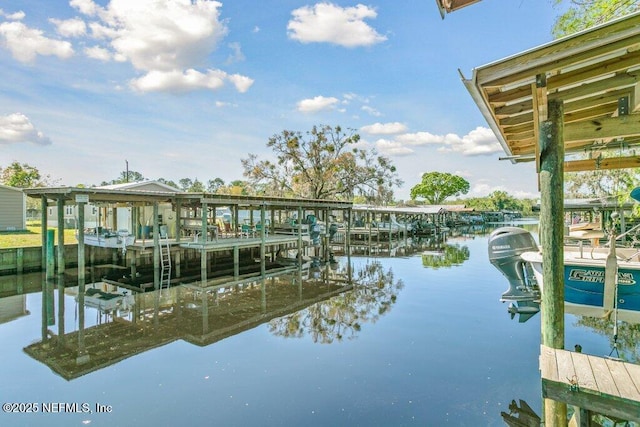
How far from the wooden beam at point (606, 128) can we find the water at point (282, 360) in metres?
3.38

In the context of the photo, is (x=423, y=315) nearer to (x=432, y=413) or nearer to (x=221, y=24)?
(x=432, y=413)

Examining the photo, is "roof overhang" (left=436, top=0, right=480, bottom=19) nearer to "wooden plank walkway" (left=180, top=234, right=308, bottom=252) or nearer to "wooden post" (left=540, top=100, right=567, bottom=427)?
"wooden post" (left=540, top=100, right=567, bottom=427)

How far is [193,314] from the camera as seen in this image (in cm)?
872

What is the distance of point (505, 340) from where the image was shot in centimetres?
696

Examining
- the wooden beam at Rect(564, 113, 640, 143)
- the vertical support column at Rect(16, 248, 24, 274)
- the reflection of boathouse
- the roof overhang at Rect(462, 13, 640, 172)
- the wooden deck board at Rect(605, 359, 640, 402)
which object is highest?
the roof overhang at Rect(462, 13, 640, 172)

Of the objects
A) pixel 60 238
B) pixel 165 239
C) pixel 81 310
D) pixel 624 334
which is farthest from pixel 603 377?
pixel 165 239

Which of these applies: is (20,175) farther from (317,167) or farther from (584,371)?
(584,371)

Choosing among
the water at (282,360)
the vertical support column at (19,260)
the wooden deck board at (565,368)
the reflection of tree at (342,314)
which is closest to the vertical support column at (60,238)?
the vertical support column at (19,260)

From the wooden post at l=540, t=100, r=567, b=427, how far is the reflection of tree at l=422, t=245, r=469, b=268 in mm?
12906

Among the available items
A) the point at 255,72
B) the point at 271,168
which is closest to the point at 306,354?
the point at 255,72

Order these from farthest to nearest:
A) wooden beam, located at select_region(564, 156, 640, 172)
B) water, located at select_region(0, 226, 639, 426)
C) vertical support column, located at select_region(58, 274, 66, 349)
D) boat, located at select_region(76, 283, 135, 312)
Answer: boat, located at select_region(76, 283, 135, 312)
vertical support column, located at select_region(58, 274, 66, 349)
wooden beam, located at select_region(564, 156, 640, 172)
water, located at select_region(0, 226, 639, 426)

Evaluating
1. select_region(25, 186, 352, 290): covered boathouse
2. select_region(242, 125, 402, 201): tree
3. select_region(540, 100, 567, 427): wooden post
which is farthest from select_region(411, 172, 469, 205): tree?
select_region(540, 100, 567, 427): wooden post

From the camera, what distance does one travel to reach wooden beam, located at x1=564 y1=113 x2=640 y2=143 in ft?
11.6

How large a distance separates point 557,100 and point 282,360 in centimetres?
532
